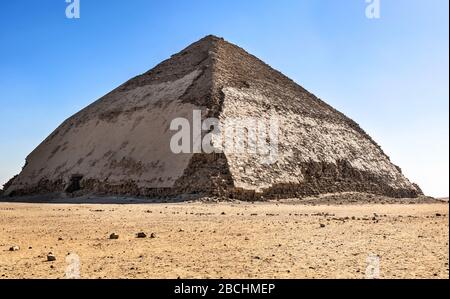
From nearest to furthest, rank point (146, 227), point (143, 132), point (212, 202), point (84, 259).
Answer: point (84, 259) → point (146, 227) → point (212, 202) → point (143, 132)

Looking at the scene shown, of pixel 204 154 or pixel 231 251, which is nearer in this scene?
pixel 231 251

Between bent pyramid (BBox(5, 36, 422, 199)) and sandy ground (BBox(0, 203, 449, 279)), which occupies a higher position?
bent pyramid (BBox(5, 36, 422, 199))

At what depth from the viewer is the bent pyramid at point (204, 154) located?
94.4 ft

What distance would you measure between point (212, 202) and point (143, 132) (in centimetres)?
1170

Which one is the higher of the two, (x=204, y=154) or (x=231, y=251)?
(x=204, y=154)

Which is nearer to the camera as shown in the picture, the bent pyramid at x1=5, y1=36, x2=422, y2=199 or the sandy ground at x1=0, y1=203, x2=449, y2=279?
the sandy ground at x1=0, y1=203, x2=449, y2=279

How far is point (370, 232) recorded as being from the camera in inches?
404

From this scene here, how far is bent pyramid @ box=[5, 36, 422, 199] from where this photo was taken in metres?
28.8

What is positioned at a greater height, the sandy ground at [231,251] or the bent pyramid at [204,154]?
the bent pyramid at [204,154]

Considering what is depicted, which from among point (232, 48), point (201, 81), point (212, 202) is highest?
point (232, 48)

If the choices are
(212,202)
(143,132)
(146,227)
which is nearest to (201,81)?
(143,132)

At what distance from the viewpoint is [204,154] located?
28656 millimetres

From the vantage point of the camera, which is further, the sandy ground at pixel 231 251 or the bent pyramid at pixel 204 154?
the bent pyramid at pixel 204 154
